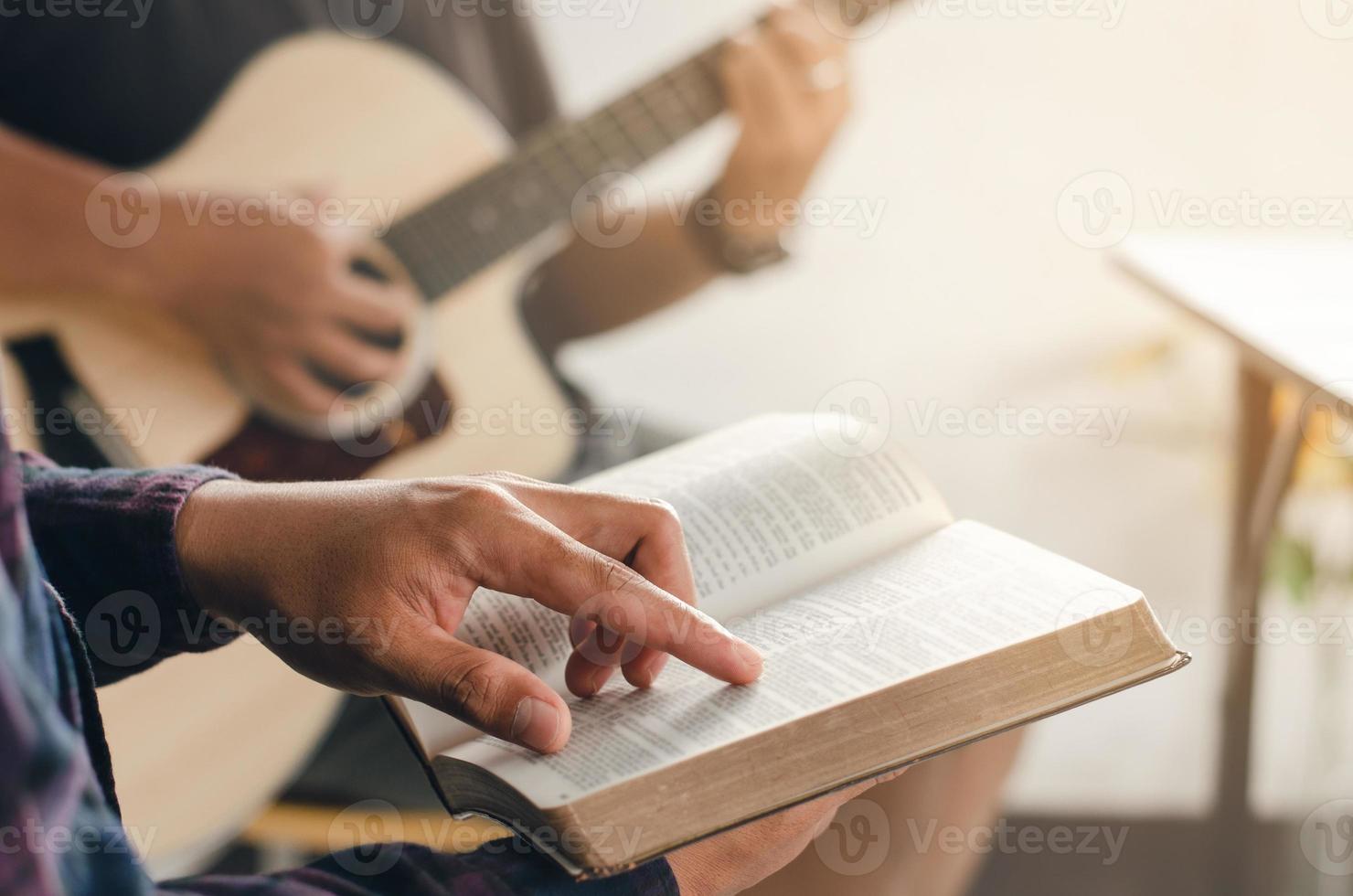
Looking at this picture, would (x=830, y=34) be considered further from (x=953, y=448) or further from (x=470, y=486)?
(x=470, y=486)

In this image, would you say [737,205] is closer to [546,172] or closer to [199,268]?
[546,172]

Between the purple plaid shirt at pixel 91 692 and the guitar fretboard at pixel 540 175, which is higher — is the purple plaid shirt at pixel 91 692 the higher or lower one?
the lower one

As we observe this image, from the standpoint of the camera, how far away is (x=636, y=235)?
54.6 inches

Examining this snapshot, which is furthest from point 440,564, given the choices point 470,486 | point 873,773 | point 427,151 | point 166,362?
point 427,151

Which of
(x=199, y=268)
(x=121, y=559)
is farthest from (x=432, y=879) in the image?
(x=199, y=268)

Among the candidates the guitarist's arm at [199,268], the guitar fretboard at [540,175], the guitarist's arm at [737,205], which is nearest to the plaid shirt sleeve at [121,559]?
the guitarist's arm at [199,268]

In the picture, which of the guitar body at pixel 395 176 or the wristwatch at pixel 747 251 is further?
the wristwatch at pixel 747 251

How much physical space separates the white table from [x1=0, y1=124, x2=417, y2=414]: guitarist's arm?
748 mm

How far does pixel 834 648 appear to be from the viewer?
1.53ft

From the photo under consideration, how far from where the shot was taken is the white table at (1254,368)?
714mm

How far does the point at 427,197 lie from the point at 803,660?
0.92m

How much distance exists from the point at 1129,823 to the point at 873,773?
120 centimetres

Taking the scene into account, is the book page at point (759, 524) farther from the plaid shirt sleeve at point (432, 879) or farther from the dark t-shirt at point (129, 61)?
the dark t-shirt at point (129, 61)

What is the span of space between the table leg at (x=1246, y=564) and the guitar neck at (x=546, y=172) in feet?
1.85
